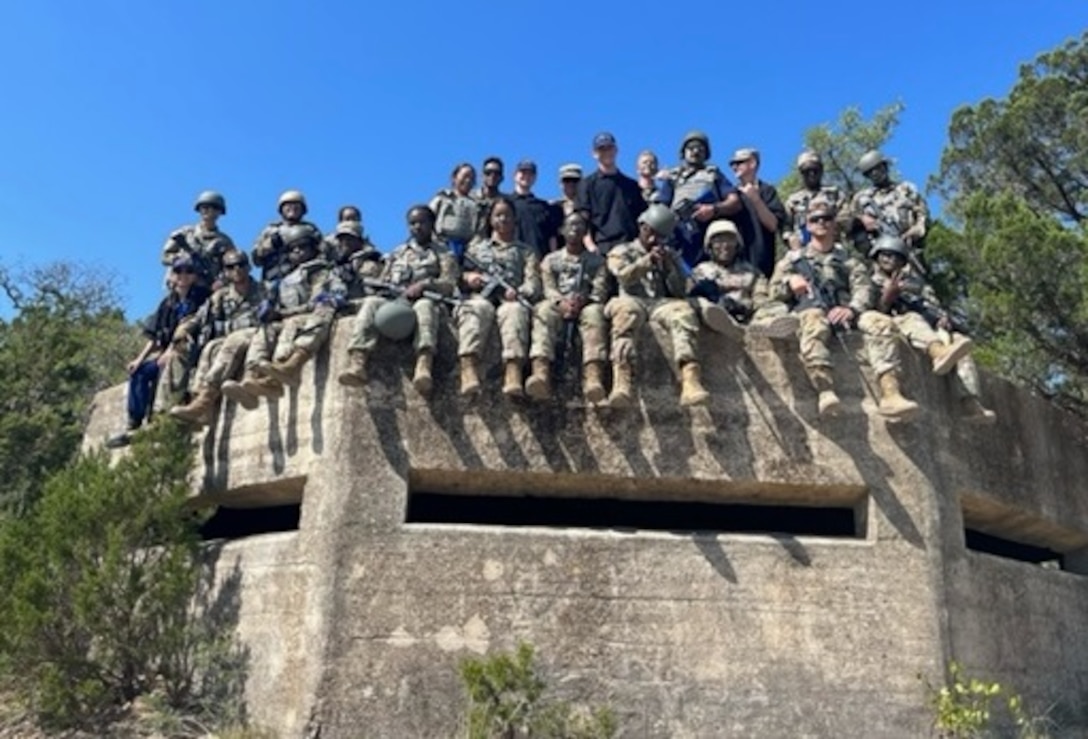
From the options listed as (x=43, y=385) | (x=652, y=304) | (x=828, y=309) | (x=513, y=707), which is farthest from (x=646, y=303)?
(x=43, y=385)

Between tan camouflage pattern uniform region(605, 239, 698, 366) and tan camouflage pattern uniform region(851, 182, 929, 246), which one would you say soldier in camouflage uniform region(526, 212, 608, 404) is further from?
tan camouflage pattern uniform region(851, 182, 929, 246)

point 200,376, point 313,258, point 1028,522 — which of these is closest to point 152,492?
point 200,376

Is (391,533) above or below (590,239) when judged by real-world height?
→ below

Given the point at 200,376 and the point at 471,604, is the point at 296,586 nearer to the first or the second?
the point at 471,604

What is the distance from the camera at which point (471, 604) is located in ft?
21.1

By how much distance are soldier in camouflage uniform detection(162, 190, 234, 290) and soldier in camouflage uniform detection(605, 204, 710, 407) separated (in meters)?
3.85


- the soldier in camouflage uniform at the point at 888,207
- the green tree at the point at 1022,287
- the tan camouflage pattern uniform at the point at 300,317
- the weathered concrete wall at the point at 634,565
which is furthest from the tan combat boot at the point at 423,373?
the green tree at the point at 1022,287

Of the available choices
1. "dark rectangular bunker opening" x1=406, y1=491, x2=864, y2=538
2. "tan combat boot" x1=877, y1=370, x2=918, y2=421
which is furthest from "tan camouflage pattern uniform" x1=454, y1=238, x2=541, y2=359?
A: "tan combat boot" x1=877, y1=370, x2=918, y2=421

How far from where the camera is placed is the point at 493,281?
7449mm

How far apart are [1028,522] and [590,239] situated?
174 inches

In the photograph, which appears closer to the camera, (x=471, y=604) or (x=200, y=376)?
(x=471, y=604)

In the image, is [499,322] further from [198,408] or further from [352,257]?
[198,408]

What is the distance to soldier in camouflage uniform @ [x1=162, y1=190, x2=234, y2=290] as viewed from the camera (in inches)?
352

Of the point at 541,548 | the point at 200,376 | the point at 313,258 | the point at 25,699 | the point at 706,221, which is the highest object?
the point at 706,221
